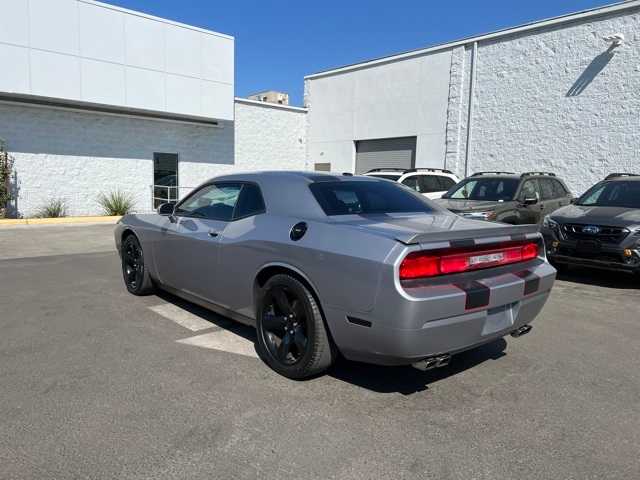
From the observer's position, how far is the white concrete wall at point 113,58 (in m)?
14.0

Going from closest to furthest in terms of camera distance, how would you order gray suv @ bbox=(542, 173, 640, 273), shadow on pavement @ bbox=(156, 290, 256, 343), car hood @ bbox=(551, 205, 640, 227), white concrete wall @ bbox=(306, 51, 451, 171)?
1. shadow on pavement @ bbox=(156, 290, 256, 343)
2. gray suv @ bbox=(542, 173, 640, 273)
3. car hood @ bbox=(551, 205, 640, 227)
4. white concrete wall @ bbox=(306, 51, 451, 171)

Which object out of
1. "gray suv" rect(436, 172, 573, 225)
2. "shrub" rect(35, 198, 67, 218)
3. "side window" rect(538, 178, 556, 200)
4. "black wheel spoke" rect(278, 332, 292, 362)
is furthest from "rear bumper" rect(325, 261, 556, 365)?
"shrub" rect(35, 198, 67, 218)

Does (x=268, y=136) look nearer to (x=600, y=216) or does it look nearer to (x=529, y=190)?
(x=529, y=190)

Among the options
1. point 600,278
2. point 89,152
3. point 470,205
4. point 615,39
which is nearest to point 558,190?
point 600,278

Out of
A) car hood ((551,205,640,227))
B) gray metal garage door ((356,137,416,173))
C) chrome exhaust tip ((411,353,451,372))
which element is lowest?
chrome exhaust tip ((411,353,451,372))

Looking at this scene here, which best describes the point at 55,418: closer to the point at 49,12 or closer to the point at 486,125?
the point at 49,12

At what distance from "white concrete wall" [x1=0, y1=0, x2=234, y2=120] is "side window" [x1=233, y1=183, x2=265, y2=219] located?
12.8m

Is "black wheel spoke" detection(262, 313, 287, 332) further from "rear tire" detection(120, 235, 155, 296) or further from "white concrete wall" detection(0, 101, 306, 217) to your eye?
"white concrete wall" detection(0, 101, 306, 217)

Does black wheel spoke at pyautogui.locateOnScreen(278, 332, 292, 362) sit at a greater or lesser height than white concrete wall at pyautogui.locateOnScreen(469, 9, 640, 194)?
lesser

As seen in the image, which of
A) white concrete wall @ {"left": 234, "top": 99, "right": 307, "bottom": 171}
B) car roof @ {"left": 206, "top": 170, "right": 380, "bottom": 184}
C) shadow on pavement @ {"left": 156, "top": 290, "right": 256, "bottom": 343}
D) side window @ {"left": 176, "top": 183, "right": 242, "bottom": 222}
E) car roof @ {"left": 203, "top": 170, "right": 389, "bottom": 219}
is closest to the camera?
car roof @ {"left": 203, "top": 170, "right": 389, "bottom": 219}

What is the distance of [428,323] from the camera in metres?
3.02

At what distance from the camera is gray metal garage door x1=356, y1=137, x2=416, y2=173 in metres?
19.3

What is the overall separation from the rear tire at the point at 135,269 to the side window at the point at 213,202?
37.8 inches

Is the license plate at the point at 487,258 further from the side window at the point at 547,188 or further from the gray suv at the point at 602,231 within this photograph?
the side window at the point at 547,188
